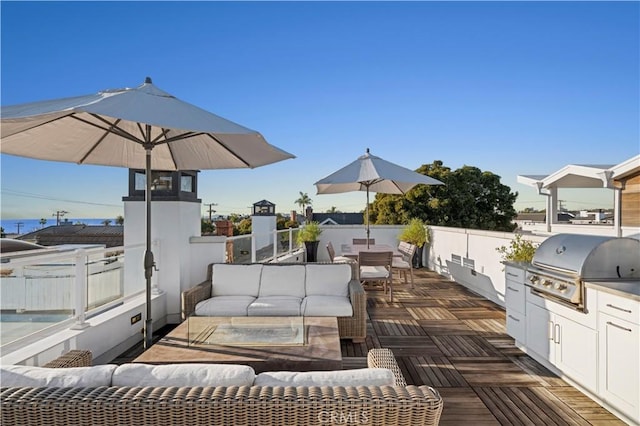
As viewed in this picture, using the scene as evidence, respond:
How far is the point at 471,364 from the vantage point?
3.54 meters

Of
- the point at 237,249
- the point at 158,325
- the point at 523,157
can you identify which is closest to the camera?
the point at 158,325

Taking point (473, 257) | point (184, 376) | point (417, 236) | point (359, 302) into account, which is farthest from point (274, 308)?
point (417, 236)

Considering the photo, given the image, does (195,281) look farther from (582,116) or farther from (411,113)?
(582,116)

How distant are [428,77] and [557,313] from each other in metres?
6.42

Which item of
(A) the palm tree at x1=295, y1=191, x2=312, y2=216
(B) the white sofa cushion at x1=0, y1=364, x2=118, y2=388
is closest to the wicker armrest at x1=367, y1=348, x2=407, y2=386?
(B) the white sofa cushion at x1=0, y1=364, x2=118, y2=388

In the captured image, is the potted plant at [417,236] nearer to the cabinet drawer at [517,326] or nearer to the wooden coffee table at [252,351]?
the cabinet drawer at [517,326]

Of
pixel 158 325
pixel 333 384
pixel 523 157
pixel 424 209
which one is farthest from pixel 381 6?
pixel 424 209

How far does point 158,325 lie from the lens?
4.53 m

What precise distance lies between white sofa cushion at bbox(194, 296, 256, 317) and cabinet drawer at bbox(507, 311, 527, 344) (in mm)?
3092

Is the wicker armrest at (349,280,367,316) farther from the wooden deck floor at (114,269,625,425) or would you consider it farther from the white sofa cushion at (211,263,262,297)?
the white sofa cushion at (211,263,262,297)

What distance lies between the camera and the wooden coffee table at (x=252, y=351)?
94.8 inches

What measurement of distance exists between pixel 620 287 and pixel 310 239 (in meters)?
7.38

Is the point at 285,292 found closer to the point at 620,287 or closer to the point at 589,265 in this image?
the point at 589,265

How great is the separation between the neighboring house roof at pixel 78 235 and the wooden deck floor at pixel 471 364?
13984 mm
